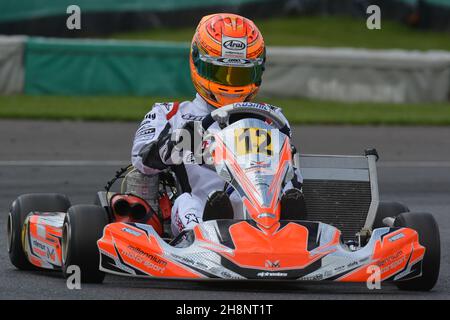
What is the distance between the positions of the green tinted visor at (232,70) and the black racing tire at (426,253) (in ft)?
3.94

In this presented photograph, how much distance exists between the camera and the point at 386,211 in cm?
699

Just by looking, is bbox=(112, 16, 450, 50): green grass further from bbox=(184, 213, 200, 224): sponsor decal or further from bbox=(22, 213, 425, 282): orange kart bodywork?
bbox=(22, 213, 425, 282): orange kart bodywork

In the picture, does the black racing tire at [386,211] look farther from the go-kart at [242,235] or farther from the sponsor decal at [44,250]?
the sponsor decal at [44,250]

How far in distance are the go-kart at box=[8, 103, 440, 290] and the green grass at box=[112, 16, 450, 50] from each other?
57.1ft

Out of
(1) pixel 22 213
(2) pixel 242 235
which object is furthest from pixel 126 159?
(2) pixel 242 235

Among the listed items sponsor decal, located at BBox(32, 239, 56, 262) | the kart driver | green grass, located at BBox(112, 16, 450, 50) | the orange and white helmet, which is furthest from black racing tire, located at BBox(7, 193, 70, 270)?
green grass, located at BBox(112, 16, 450, 50)

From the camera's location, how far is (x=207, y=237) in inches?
227

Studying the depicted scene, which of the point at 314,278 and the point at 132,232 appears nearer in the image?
the point at 314,278

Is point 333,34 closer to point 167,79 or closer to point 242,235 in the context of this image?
point 167,79

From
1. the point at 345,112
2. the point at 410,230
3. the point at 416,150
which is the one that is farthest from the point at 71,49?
the point at 410,230

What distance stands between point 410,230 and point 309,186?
1.10 m

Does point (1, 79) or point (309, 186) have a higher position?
point (309, 186)

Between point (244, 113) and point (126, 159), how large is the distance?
6276 millimetres
